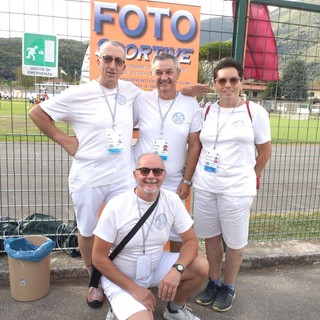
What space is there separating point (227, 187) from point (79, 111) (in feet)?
4.33

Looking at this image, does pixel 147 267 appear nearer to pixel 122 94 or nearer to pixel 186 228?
pixel 186 228

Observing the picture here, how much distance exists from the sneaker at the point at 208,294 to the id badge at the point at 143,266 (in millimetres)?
836

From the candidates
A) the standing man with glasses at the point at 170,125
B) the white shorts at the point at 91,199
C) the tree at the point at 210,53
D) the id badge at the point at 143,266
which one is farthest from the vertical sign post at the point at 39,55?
the id badge at the point at 143,266

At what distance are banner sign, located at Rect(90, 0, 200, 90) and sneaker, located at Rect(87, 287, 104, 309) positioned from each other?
1.99 metres

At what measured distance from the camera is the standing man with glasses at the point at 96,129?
8.96 ft

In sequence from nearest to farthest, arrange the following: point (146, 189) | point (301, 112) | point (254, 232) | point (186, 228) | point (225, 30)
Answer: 1. point (146, 189)
2. point (186, 228)
3. point (225, 30)
4. point (301, 112)
5. point (254, 232)

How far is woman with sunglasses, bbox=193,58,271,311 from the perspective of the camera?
278cm

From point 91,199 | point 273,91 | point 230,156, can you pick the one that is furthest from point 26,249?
point 273,91

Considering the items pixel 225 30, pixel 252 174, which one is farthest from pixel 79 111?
pixel 225 30

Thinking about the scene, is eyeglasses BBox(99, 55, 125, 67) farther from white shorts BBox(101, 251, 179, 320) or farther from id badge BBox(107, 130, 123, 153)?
white shorts BBox(101, 251, 179, 320)

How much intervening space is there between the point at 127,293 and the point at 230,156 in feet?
4.23

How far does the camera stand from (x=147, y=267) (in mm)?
2562

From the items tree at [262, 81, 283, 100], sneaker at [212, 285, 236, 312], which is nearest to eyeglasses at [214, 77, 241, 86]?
tree at [262, 81, 283, 100]

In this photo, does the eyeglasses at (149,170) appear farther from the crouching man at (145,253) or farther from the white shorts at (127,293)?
the white shorts at (127,293)
